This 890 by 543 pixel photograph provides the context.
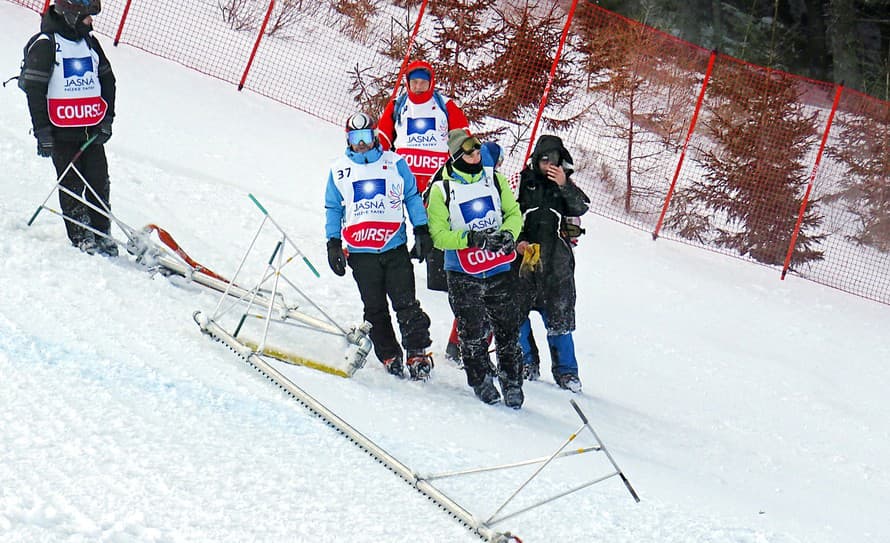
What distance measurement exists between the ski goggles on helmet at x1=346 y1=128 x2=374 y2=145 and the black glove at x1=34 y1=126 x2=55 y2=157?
2092mm

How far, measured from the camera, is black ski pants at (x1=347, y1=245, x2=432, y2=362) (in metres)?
5.91

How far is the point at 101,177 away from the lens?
6.67m

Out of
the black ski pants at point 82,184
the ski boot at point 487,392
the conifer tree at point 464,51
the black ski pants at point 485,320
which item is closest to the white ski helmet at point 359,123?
the black ski pants at point 485,320

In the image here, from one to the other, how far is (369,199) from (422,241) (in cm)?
40

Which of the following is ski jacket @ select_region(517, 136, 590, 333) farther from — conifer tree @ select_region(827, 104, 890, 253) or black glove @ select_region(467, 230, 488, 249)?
conifer tree @ select_region(827, 104, 890, 253)

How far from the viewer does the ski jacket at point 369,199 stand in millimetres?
5758

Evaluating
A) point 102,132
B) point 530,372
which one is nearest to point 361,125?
point 102,132

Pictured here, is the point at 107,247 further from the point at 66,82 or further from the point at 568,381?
the point at 568,381

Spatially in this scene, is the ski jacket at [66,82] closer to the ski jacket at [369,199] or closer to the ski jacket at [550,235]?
the ski jacket at [369,199]

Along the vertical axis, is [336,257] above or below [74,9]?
below

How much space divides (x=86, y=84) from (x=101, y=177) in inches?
25.0

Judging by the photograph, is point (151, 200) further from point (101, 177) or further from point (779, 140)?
point (779, 140)

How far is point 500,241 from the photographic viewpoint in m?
5.68

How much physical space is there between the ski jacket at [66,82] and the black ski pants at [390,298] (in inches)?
83.6
